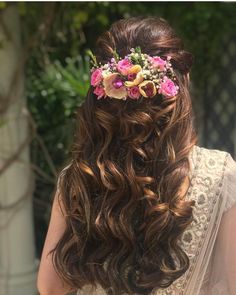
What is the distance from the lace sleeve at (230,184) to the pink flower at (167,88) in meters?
0.23

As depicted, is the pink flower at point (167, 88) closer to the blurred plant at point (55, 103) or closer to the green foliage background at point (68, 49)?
the green foliage background at point (68, 49)

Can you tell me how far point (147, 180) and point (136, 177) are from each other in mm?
28

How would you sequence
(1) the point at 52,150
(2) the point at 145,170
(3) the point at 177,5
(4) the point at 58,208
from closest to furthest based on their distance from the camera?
(2) the point at 145,170
(4) the point at 58,208
(3) the point at 177,5
(1) the point at 52,150

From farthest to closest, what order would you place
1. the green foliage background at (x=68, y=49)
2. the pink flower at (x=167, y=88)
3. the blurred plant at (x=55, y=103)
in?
the blurred plant at (x=55, y=103) < the green foliage background at (x=68, y=49) < the pink flower at (x=167, y=88)

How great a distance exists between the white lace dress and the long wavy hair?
0.03 m

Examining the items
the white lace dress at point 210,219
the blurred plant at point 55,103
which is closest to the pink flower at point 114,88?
the white lace dress at point 210,219

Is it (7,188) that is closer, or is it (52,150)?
(7,188)

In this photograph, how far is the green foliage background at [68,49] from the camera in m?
3.64

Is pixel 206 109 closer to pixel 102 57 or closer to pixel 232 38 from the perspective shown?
pixel 232 38

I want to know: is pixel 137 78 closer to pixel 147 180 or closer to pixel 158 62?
pixel 158 62

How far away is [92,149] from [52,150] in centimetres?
271

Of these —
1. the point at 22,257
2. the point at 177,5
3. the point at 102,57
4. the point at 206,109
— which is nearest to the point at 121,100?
the point at 102,57

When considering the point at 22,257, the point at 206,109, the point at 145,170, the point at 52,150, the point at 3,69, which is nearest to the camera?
the point at 145,170

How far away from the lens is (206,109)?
441 cm
